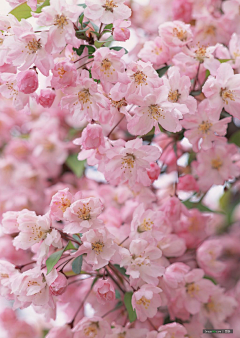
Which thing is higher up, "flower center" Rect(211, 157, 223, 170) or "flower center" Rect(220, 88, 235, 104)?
"flower center" Rect(220, 88, 235, 104)

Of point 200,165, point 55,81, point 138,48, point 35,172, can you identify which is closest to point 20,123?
point 35,172

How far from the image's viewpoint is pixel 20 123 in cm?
183

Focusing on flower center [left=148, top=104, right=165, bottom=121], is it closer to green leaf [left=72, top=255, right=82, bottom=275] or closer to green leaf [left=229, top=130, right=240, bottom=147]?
green leaf [left=72, top=255, right=82, bottom=275]

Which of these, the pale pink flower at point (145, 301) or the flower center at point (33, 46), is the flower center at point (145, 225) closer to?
the pale pink flower at point (145, 301)

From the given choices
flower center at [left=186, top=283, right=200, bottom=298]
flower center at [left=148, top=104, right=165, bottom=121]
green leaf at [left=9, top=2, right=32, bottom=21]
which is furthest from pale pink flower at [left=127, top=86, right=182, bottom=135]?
flower center at [left=186, top=283, right=200, bottom=298]

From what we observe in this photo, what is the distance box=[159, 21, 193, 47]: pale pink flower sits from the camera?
3.49 feet

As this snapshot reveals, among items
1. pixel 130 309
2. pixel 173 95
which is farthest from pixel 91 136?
pixel 130 309

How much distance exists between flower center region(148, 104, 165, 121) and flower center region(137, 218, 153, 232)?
261mm

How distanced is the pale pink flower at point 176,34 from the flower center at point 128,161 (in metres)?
0.33

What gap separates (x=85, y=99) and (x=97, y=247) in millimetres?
302

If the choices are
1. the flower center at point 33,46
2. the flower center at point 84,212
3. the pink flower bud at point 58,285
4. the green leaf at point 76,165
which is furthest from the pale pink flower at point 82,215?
the green leaf at point 76,165

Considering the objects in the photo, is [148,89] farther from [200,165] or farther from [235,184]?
[235,184]

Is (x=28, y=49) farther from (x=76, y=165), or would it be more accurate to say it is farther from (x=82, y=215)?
(x=76, y=165)

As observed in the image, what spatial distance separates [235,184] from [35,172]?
0.75 m
